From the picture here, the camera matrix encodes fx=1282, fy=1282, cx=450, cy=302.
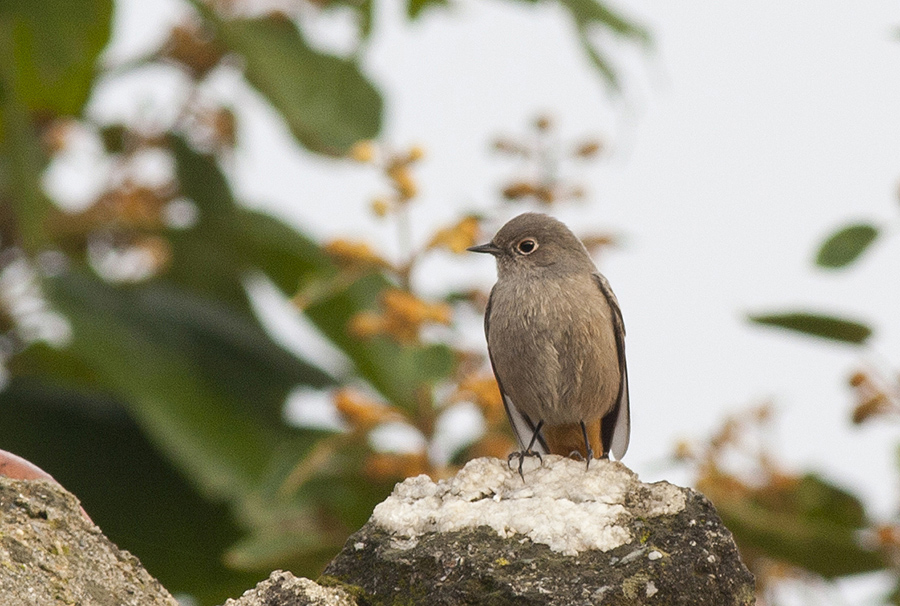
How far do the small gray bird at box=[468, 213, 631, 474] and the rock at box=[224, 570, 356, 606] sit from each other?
2024 millimetres

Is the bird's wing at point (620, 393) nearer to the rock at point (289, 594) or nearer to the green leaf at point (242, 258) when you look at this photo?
the green leaf at point (242, 258)

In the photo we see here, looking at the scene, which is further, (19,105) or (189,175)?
(189,175)

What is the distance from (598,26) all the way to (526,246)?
196cm

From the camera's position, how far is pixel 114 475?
6.09m

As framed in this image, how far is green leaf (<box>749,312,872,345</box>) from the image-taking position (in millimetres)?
4211

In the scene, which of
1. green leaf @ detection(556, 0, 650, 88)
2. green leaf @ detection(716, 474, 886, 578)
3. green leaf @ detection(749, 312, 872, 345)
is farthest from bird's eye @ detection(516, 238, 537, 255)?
green leaf @ detection(556, 0, 650, 88)

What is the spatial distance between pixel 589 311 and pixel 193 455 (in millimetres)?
1918

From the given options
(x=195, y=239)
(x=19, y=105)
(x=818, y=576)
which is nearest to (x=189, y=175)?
(x=195, y=239)

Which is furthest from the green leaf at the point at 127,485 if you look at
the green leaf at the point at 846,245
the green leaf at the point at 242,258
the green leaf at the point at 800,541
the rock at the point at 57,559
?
the rock at the point at 57,559

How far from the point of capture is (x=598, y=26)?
629 centimetres

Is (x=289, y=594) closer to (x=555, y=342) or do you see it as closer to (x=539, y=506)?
(x=539, y=506)

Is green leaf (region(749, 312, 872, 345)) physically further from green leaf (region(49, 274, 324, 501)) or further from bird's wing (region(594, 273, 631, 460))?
green leaf (region(49, 274, 324, 501))

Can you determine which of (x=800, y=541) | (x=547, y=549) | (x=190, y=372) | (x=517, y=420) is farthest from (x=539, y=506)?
(x=190, y=372)

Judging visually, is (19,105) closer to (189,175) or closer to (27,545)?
(189,175)
